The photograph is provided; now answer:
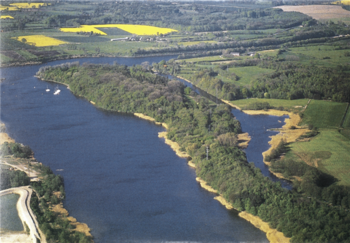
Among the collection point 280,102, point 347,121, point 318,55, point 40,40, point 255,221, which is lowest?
point 255,221

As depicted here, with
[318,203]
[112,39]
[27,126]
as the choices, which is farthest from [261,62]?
[318,203]

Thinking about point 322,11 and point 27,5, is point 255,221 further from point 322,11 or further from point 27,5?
point 27,5

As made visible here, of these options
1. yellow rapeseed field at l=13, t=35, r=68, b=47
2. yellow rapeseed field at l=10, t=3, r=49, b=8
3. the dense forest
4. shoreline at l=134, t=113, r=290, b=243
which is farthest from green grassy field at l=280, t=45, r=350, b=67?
yellow rapeseed field at l=10, t=3, r=49, b=8

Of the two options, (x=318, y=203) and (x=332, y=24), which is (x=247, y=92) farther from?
(x=318, y=203)

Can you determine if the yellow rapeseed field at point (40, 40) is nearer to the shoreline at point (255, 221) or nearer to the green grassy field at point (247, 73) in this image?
the green grassy field at point (247, 73)

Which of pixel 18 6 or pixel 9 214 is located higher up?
pixel 18 6

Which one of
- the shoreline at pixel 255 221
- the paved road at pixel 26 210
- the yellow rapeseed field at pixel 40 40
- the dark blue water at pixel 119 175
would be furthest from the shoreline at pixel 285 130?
the yellow rapeseed field at pixel 40 40

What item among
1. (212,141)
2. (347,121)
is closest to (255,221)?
(212,141)
